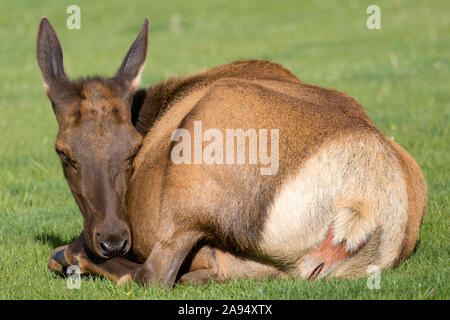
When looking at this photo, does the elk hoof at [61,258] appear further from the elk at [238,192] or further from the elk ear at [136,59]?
the elk ear at [136,59]

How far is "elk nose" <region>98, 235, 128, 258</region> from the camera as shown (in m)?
5.12

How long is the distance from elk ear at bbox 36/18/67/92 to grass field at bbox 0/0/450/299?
5.22 ft

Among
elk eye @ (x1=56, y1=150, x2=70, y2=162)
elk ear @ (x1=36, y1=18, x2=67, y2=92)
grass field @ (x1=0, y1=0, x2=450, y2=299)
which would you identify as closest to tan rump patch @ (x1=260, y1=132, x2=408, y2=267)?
grass field @ (x1=0, y1=0, x2=450, y2=299)

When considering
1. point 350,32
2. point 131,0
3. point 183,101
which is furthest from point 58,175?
point 131,0

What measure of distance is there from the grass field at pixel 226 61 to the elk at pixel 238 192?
213 millimetres

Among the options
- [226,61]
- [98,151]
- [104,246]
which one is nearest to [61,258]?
[104,246]

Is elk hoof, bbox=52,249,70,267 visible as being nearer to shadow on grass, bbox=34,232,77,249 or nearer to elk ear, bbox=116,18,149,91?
shadow on grass, bbox=34,232,77,249

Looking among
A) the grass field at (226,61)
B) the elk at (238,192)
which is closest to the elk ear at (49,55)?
the elk at (238,192)

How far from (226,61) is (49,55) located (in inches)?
408

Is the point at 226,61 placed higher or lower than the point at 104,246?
higher

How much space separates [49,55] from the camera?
19.3ft

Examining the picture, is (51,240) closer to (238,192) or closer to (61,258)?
(61,258)

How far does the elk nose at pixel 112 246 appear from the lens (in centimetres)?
512
